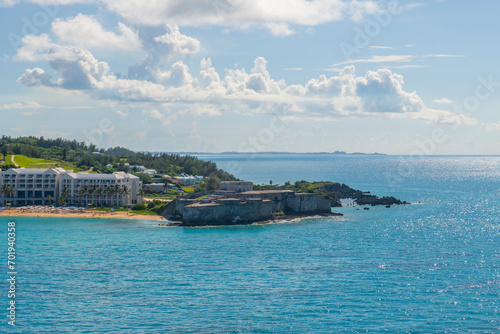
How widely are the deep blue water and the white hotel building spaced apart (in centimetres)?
3623

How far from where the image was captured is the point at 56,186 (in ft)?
479

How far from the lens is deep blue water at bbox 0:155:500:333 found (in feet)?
159

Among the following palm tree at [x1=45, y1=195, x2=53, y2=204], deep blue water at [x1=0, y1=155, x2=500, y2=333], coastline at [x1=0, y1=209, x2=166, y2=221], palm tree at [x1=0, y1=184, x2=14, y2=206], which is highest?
palm tree at [x1=0, y1=184, x2=14, y2=206]

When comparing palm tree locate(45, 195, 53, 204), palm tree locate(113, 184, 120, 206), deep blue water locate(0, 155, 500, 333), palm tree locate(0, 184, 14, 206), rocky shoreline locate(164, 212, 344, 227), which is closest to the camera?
deep blue water locate(0, 155, 500, 333)

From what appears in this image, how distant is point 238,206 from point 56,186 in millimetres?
62763

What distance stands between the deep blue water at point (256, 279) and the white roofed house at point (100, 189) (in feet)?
112

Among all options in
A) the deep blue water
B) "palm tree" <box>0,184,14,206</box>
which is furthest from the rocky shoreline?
"palm tree" <box>0,184,14,206</box>

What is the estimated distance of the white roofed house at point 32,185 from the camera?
144 meters

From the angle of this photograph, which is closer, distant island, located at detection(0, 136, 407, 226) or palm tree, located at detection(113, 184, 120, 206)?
distant island, located at detection(0, 136, 407, 226)

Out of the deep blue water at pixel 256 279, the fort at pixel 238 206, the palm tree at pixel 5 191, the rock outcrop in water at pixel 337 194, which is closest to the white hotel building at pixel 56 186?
the palm tree at pixel 5 191

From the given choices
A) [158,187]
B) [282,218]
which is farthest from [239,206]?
[158,187]

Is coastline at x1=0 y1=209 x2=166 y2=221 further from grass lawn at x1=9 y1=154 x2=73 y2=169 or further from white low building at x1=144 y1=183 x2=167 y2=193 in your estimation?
grass lawn at x1=9 y1=154 x2=73 y2=169

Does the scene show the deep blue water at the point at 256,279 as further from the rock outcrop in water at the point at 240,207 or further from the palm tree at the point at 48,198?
the palm tree at the point at 48,198

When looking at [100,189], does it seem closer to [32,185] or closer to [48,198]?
[48,198]
